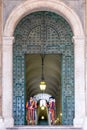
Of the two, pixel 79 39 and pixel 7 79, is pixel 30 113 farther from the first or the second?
pixel 79 39

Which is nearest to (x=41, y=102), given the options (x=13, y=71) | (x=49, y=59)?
(x=49, y=59)

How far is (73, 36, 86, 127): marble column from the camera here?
2219 centimetres

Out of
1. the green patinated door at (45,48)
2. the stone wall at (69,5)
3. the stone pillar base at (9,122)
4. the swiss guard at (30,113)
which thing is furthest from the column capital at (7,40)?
the swiss guard at (30,113)

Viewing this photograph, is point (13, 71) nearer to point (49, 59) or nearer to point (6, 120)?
point (6, 120)

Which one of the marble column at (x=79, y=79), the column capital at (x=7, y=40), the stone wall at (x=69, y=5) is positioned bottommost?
the marble column at (x=79, y=79)

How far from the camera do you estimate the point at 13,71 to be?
23172 mm

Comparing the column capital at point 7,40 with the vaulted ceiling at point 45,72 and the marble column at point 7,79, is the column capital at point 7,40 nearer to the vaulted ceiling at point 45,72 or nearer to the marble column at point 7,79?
the marble column at point 7,79

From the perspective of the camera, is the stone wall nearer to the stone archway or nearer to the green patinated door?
the stone archway

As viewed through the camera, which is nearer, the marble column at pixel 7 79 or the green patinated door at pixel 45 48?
the marble column at pixel 7 79

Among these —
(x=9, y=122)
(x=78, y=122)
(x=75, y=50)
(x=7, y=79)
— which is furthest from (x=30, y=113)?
(x=75, y=50)

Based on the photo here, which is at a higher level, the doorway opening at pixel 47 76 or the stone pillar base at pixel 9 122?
the doorway opening at pixel 47 76

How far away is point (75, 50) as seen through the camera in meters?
22.5

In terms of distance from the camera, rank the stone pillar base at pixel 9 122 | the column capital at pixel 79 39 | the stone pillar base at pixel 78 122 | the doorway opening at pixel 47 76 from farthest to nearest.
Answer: the doorway opening at pixel 47 76 → the column capital at pixel 79 39 → the stone pillar base at pixel 78 122 → the stone pillar base at pixel 9 122

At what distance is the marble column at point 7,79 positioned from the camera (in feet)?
72.5
